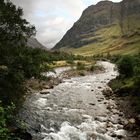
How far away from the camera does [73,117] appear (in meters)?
35.8

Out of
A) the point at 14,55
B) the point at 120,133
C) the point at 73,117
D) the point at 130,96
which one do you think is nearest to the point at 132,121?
the point at 120,133

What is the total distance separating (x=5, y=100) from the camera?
31.2 metres

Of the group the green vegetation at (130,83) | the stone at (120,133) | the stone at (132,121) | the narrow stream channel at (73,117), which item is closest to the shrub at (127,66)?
the green vegetation at (130,83)

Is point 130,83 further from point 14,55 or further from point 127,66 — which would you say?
point 14,55

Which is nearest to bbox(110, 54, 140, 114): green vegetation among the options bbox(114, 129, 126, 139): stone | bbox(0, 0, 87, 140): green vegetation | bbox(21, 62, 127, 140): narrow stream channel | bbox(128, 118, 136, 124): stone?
bbox(21, 62, 127, 140): narrow stream channel

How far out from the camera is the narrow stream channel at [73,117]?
2920cm

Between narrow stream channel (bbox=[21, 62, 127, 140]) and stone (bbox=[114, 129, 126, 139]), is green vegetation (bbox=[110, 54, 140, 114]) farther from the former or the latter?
stone (bbox=[114, 129, 126, 139])

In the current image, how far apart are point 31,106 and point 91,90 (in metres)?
17.6

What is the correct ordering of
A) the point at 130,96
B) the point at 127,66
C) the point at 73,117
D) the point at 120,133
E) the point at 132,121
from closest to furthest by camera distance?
the point at 120,133, the point at 132,121, the point at 73,117, the point at 130,96, the point at 127,66

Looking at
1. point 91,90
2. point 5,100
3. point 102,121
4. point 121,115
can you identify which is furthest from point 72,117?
point 91,90

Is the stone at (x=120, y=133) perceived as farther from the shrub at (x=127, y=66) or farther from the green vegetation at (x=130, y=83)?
the shrub at (x=127, y=66)

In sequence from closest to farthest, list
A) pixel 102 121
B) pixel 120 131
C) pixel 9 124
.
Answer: pixel 9 124, pixel 120 131, pixel 102 121

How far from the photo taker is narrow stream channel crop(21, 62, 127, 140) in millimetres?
29203

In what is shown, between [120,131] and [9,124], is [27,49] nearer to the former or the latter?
[9,124]
